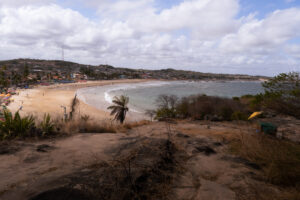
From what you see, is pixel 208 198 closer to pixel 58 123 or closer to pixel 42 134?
pixel 42 134

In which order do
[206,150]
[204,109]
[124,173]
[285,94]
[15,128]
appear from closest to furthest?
[124,173], [285,94], [206,150], [15,128], [204,109]

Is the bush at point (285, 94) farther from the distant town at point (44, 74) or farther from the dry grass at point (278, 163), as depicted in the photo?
the distant town at point (44, 74)

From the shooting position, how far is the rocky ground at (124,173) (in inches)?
112

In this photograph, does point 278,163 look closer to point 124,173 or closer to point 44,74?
point 124,173

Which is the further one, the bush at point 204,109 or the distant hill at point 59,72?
the distant hill at point 59,72

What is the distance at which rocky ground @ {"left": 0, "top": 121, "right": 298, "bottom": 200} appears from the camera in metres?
2.86

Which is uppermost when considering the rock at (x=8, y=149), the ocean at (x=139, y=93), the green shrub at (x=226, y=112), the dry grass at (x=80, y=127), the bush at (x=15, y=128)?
the bush at (x=15, y=128)

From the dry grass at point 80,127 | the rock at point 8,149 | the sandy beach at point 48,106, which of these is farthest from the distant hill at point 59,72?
the rock at point 8,149

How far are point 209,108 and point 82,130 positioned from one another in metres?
13.8

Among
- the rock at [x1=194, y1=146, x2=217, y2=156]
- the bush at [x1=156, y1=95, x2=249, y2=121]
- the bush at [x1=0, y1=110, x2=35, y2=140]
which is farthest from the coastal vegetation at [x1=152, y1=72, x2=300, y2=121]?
the bush at [x1=0, y1=110, x2=35, y2=140]

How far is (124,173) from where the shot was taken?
323 centimetres

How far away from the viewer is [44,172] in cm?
363

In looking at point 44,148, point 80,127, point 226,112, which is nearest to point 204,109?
point 226,112

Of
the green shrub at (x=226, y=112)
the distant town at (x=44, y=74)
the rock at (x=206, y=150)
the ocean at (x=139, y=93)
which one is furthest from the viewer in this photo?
the distant town at (x=44, y=74)
